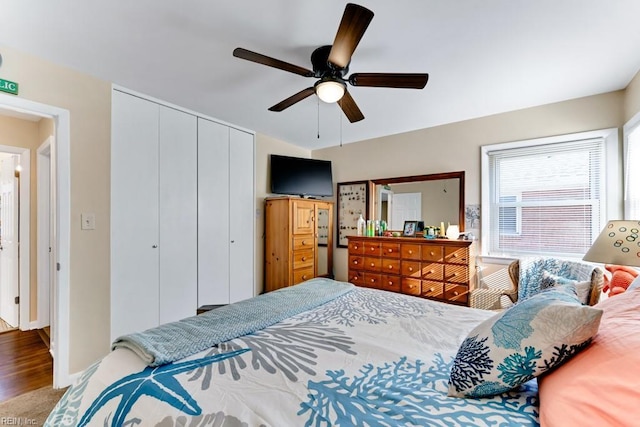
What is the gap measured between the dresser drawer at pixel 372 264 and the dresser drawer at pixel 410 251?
0.32 metres

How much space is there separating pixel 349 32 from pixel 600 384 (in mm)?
1649

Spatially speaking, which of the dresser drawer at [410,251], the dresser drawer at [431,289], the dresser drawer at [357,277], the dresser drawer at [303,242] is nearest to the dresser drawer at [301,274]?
the dresser drawer at [303,242]

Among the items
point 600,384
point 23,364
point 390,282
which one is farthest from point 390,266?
point 23,364

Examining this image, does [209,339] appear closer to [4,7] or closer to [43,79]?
[4,7]

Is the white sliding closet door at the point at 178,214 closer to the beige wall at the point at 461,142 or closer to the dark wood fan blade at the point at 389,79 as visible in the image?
the dark wood fan blade at the point at 389,79

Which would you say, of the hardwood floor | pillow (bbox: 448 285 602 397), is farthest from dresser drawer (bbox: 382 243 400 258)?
the hardwood floor

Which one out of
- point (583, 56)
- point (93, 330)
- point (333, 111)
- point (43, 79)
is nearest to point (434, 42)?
point (583, 56)

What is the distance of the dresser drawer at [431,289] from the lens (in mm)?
3184

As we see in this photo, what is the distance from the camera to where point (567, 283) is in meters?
2.27

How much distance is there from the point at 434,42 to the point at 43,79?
9.46 feet

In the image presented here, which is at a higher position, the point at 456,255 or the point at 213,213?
the point at 213,213

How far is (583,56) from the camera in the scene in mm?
2100

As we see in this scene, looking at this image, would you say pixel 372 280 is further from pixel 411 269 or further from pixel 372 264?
pixel 411 269

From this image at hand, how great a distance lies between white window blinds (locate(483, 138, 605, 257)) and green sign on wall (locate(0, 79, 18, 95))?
4408 millimetres
